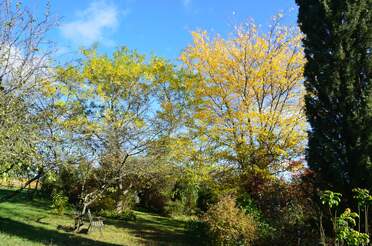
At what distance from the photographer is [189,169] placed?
15.4 m

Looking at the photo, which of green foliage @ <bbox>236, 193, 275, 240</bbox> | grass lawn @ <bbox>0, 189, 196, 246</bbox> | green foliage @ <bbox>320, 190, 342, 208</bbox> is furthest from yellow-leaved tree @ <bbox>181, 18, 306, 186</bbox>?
green foliage @ <bbox>320, 190, 342, 208</bbox>

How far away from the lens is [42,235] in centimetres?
1237

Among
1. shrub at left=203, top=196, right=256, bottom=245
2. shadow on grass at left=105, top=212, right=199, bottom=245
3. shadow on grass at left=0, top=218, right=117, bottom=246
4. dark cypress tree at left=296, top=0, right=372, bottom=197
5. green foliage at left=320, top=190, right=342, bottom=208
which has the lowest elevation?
shadow on grass at left=0, top=218, right=117, bottom=246

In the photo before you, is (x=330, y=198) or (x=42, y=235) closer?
(x=330, y=198)

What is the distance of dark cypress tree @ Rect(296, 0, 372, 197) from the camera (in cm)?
857

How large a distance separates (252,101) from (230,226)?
563 cm

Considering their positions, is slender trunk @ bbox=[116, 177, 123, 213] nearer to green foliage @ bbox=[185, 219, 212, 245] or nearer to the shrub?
green foliage @ bbox=[185, 219, 212, 245]

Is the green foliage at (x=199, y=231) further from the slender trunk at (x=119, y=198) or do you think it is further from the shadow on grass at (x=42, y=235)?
the slender trunk at (x=119, y=198)

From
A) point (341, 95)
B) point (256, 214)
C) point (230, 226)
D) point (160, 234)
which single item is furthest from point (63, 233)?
point (341, 95)

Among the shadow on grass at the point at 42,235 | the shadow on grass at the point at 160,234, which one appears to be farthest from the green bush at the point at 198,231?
the shadow on grass at the point at 42,235

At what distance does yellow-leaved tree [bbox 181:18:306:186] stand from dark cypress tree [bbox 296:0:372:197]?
452cm

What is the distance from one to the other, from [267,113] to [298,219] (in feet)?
15.4

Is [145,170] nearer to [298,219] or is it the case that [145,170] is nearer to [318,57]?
[298,219]

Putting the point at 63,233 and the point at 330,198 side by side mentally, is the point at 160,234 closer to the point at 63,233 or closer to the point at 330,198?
the point at 63,233
